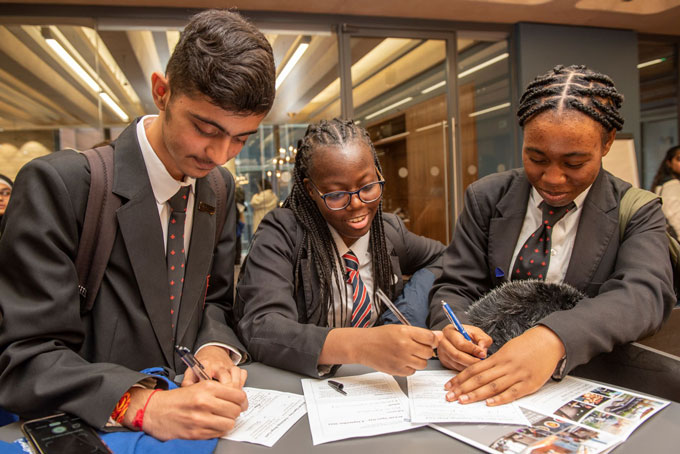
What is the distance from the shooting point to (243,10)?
5254mm

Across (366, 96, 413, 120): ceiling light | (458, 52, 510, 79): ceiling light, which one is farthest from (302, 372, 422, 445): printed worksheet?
(458, 52, 510, 79): ceiling light

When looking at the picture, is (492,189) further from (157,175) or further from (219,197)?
(157,175)

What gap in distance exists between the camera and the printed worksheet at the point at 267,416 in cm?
93

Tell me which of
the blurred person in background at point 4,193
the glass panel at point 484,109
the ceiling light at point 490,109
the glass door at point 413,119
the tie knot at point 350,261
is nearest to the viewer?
the tie knot at point 350,261

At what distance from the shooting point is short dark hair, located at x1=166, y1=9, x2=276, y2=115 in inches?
43.5

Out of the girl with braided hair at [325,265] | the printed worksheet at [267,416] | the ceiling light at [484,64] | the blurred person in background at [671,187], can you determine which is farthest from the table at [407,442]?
the ceiling light at [484,64]

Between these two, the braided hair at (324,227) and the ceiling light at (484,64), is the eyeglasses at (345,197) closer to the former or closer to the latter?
the braided hair at (324,227)

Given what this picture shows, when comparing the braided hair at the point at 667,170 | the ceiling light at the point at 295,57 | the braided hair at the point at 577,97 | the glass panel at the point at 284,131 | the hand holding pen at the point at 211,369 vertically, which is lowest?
the hand holding pen at the point at 211,369

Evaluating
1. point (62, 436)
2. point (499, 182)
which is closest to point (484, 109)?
point (499, 182)

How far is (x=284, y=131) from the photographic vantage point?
6.32 metres

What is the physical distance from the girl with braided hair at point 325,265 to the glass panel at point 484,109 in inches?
185

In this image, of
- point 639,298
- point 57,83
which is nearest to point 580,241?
point 639,298

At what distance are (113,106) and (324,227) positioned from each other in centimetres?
488

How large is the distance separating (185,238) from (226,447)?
2.11 feet
